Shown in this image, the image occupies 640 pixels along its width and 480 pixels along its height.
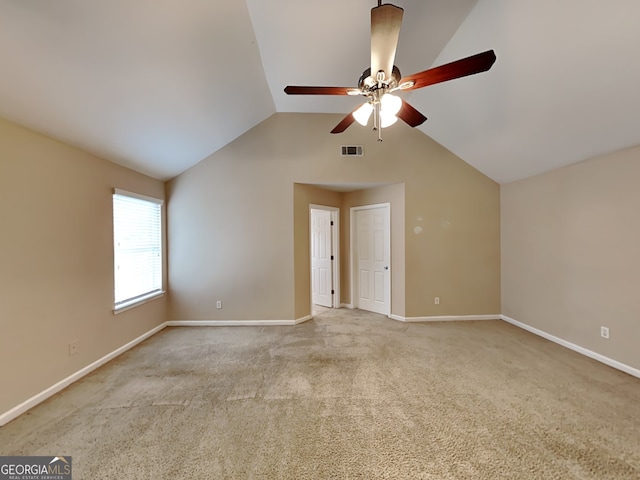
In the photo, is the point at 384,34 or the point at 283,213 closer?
the point at 384,34

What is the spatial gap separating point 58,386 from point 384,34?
3.97 meters

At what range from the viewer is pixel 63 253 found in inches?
98.6

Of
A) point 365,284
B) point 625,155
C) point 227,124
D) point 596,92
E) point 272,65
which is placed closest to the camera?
point 596,92

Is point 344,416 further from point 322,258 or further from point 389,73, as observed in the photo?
point 322,258

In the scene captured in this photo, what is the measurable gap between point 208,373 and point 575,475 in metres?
2.94

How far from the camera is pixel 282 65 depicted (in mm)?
2945

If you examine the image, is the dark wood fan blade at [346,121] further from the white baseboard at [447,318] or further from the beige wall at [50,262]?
the white baseboard at [447,318]

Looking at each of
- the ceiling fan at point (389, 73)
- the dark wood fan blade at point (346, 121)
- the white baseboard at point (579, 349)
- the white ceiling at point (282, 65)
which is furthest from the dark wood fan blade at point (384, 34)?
the white baseboard at point (579, 349)

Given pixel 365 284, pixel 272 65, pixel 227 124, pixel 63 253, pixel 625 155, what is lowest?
pixel 365 284

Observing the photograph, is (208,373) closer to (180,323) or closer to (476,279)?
(180,323)

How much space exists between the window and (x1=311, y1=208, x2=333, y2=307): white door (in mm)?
2713

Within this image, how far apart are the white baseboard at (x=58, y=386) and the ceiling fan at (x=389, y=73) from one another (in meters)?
3.35

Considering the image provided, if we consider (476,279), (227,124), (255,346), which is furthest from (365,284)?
(227,124)

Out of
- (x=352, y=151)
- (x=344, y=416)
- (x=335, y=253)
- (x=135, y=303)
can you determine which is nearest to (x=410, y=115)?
(x=352, y=151)
